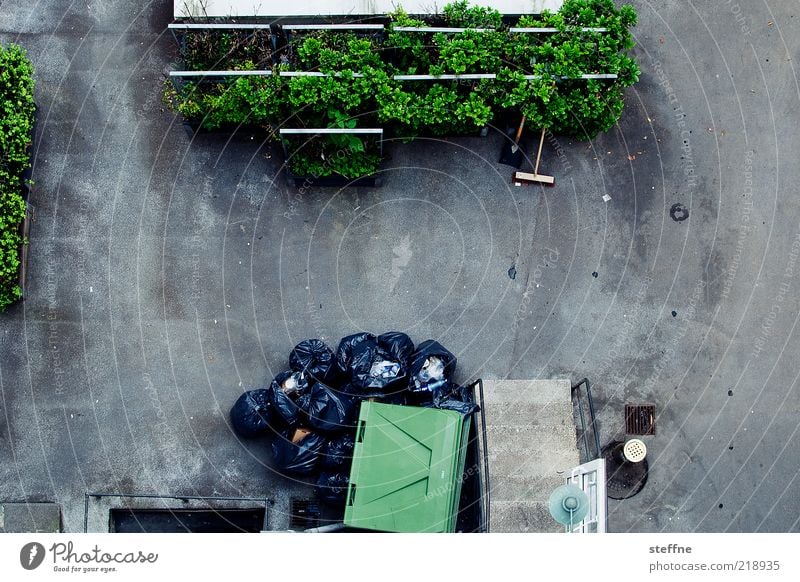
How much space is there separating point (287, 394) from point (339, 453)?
131 centimetres

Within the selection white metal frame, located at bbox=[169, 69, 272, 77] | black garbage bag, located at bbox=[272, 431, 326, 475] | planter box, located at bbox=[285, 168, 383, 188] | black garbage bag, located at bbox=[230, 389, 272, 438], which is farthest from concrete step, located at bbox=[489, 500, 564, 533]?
white metal frame, located at bbox=[169, 69, 272, 77]

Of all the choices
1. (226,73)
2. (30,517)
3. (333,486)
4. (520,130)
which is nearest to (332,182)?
(226,73)

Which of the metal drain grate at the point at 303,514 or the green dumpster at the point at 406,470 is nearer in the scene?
the green dumpster at the point at 406,470

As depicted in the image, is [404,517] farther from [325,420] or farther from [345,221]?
[345,221]

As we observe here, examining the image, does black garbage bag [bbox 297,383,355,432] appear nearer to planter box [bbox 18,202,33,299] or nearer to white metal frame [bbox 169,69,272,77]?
white metal frame [bbox 169,69,272,77]

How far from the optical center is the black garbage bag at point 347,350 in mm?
13844

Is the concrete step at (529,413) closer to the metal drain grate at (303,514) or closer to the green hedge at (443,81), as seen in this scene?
the metal drain grate at (303,514)

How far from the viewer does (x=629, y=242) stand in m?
14.6

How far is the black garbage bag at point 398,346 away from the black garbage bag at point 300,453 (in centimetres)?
181

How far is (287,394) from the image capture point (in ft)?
45.4

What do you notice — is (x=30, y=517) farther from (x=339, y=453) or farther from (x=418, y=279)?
(x=418, y=279)

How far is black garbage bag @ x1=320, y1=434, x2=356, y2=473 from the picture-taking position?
13.6m

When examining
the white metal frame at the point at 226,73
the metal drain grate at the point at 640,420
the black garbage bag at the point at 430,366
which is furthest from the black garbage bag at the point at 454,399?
the white metal frame at the point at 226,73

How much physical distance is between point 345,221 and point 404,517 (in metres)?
5.20
